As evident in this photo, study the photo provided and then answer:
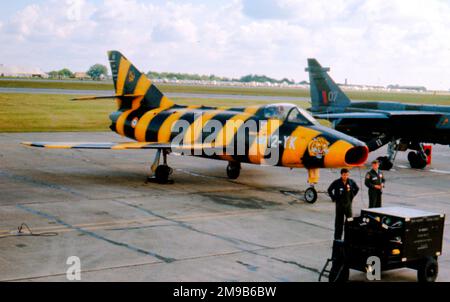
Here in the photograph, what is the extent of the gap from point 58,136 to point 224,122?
54.9ft

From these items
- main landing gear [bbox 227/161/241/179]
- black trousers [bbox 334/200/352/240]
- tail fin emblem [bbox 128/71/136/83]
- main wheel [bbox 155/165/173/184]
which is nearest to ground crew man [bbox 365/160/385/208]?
black trousers [bbox 334/200/352/240]

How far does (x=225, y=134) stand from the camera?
18656 mm

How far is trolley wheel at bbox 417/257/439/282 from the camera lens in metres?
9.77

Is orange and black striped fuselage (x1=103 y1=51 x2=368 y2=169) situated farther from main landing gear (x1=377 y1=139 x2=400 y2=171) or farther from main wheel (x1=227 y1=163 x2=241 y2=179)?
main landing gear (x1=377 y1=139 x2=400 y2=171)

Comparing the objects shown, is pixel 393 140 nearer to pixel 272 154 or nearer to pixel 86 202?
pixel 272 154

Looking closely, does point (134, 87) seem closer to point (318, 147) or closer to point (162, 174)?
point (162, 174)

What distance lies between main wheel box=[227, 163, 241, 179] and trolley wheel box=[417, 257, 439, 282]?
35.7 ft

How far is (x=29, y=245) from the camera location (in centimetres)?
1141

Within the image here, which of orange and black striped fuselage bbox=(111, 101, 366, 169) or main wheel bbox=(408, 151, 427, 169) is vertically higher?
orange and black striped fuselage bbox=(111, 101, 366, 169)

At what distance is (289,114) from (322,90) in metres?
14.1

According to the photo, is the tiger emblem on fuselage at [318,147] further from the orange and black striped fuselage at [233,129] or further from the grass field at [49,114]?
the grass field at [49,114]

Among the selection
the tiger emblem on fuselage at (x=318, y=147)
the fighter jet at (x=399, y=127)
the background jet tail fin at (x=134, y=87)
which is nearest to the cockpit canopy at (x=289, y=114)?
the tiger emblem on fuselage at (x=318, y=147)

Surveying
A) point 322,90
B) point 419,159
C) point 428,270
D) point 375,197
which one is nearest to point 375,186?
point 375,197
